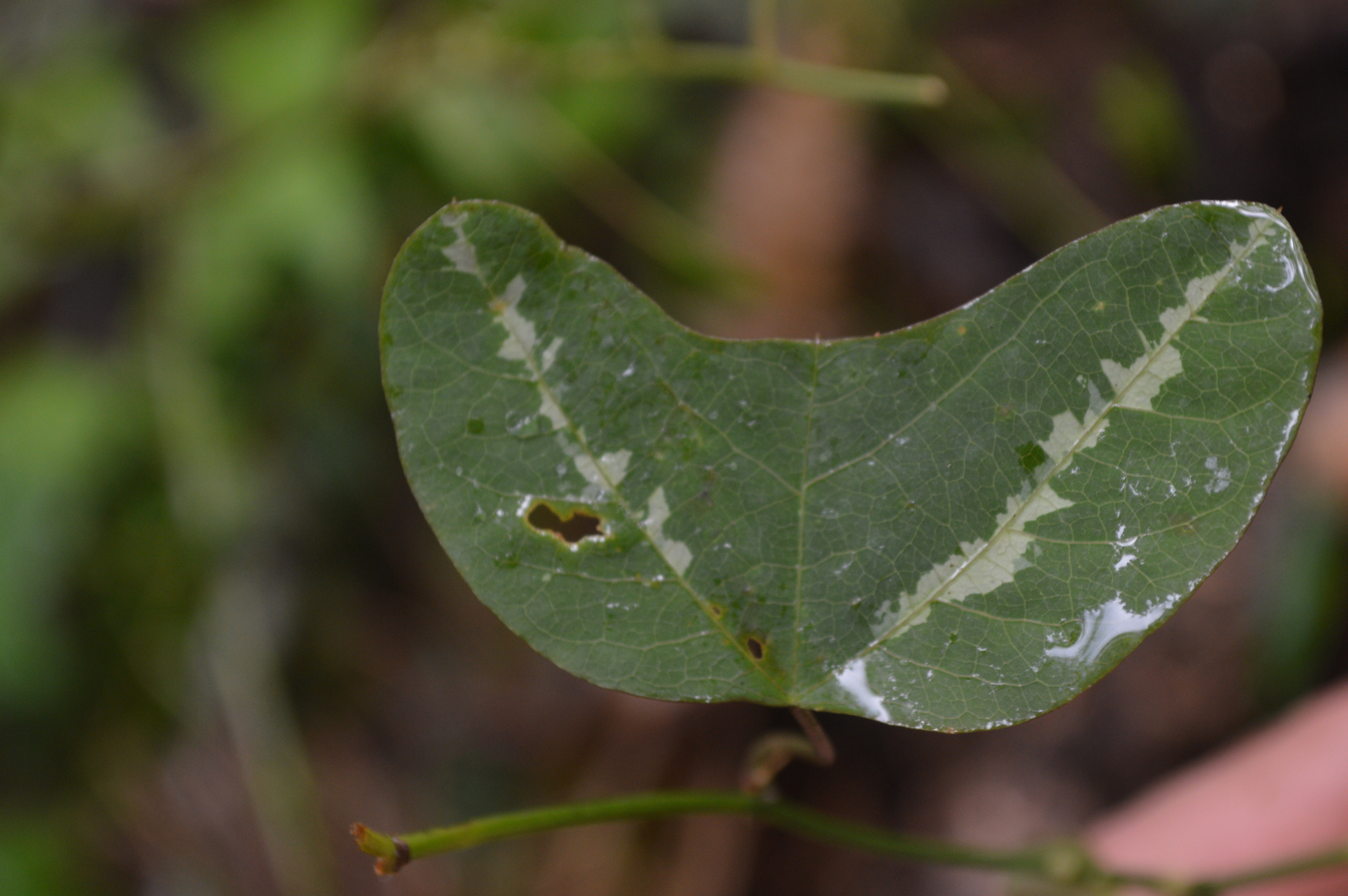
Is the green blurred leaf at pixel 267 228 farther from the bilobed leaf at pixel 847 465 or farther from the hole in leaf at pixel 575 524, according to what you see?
the bilobed leaf at pixel 847 465

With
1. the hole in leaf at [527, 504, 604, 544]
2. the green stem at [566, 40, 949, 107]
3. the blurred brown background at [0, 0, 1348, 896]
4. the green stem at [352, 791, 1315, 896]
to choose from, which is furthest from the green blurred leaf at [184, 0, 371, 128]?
the green stem at [352, 791, 1315, 896]

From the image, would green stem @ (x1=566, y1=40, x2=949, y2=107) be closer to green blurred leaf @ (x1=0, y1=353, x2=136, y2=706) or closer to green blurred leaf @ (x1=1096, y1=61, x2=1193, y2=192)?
green blurred leaf @ (x1=1096, y1=61, x2=1193, y2=192)

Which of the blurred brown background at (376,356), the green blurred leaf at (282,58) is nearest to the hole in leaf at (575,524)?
the blurred brown background at (376,356)

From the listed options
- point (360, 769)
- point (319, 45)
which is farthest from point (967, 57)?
point (360, 769)

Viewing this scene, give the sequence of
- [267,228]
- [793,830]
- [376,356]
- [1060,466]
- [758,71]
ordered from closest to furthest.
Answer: [1060,466], [793,830], [758,71], [267,228], [376,356]

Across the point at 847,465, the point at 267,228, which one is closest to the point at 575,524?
the point at 847,465

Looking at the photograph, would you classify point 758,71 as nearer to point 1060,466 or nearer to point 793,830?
point 1060,466
